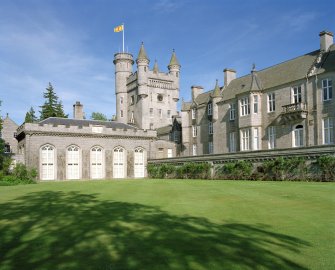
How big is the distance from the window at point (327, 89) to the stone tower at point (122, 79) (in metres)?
41.6

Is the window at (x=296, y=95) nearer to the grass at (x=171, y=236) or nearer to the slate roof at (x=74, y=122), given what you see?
the slate roof at (x=74, y=122)

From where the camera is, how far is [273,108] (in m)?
34.7

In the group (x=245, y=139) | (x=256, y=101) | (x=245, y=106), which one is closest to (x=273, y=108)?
(x=256, y=101)

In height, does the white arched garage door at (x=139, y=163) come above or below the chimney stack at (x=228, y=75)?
below

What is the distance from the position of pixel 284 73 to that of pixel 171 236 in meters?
30.8

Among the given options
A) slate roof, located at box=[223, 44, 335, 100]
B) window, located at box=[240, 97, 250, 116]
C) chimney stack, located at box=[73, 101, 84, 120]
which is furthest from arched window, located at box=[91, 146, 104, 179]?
window, located at box=[240, 97, 250, 116]

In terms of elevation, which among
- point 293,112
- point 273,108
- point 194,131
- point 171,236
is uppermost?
point 273,108

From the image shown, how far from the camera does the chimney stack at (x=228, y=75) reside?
42.9 meters

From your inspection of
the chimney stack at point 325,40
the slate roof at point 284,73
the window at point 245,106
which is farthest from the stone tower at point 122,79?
the chimney stack at point 325,40

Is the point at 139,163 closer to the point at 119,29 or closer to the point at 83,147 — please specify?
the point at 83,147

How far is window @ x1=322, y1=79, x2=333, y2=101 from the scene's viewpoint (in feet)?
96.3

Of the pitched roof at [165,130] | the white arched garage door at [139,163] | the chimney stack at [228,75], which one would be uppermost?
the chimney stack at [228,75]

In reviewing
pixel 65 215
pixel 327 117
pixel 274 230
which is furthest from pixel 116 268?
pixel 327 117

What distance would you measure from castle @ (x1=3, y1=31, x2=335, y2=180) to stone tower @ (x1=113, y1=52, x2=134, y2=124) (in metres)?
14.5
